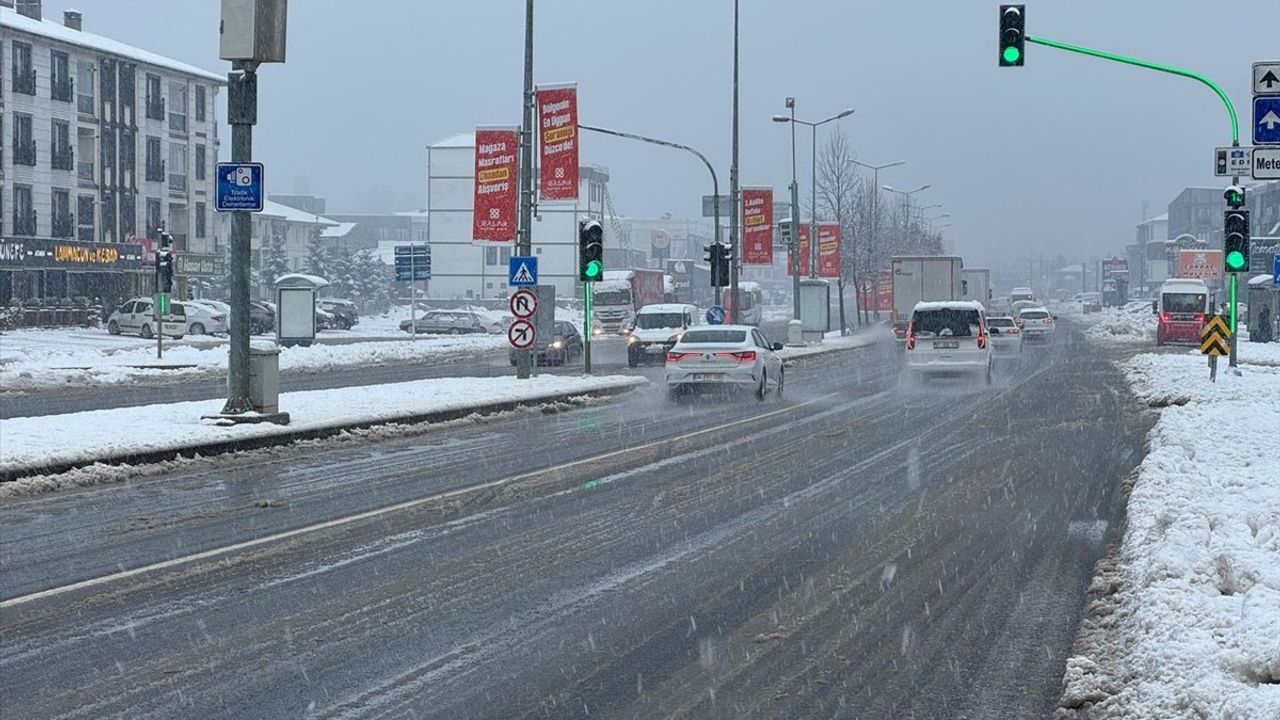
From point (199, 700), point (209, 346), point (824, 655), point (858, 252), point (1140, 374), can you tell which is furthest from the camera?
point (858, 252)

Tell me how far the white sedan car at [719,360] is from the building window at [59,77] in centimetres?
4654

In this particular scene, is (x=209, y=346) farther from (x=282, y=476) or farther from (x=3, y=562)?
(x=3, y=562)

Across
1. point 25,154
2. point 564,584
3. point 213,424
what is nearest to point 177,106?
point 25,154

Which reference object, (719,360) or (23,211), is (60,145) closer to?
(23,211)

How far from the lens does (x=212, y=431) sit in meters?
18.3

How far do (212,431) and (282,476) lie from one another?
10.6 feet

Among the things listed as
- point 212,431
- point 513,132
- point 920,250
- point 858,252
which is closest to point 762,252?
point 513,132

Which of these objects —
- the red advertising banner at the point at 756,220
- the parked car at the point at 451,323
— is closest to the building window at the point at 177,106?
the parked car at the point at 451,323

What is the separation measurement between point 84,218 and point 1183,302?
159 ft

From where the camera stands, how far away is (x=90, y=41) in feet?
227

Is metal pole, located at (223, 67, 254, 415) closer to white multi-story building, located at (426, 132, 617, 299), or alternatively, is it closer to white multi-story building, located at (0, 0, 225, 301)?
white multi-story building, located at (0, 0, 225, 301)

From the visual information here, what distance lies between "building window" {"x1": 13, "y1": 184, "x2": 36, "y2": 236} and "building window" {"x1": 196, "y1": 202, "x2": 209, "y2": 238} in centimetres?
1400

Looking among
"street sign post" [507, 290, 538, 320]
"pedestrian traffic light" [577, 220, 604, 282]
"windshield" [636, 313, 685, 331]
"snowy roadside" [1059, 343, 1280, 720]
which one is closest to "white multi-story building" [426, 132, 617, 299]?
"windshield" [636, 313, 685, 331]

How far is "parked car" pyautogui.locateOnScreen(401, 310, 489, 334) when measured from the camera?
226 ft
